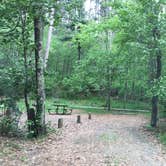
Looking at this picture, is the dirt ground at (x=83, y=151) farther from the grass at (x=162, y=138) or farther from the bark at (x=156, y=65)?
the bark at (x=156, y=65)

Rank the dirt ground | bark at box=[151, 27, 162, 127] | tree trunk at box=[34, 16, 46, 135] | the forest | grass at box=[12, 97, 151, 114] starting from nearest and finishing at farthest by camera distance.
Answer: the dirt ground
the forest
tree trunk at box=[34, 16, 46, 135]
bark at box=[151, 27, 162, 127]
grass at box=[12, 97, 151, 114]

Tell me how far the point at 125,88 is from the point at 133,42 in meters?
13.1

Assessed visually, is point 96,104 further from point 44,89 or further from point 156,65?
point 44,89

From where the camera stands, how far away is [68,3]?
9008mm

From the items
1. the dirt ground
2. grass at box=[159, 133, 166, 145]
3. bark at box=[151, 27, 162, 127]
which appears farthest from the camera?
bark at box=[151, 27, 162, 127]

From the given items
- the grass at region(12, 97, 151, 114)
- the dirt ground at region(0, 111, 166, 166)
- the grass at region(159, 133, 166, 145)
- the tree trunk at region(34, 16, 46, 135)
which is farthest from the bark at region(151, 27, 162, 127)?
the grass at region(12, 97, 151, 114)

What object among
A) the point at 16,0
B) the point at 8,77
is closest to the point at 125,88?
the point at 8,77

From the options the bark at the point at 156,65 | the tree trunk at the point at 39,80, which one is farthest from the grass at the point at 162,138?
the tree trunk at the point at 39,80

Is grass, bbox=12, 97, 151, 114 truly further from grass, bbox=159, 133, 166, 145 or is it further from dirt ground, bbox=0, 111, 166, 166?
dirt ground, bbox=0, 111, 166, 166

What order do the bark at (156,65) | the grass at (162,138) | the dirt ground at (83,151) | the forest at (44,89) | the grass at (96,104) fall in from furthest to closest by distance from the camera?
the grass at (96,104)
the bark at (156,65)
the grass at (162,138)
the forest at (44,89)
the dirt ground at (83,151)

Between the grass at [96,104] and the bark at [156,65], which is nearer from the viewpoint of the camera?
the bark at [156,65]

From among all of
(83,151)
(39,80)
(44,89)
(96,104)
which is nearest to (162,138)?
(83,151)

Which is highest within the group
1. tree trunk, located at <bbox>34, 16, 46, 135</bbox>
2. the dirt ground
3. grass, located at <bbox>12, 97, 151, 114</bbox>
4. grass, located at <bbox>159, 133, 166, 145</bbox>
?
tree trunk, located at <bbox>34, 16, 46, 135</bbox>

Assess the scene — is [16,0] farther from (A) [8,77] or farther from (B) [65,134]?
(B) [65,134]
